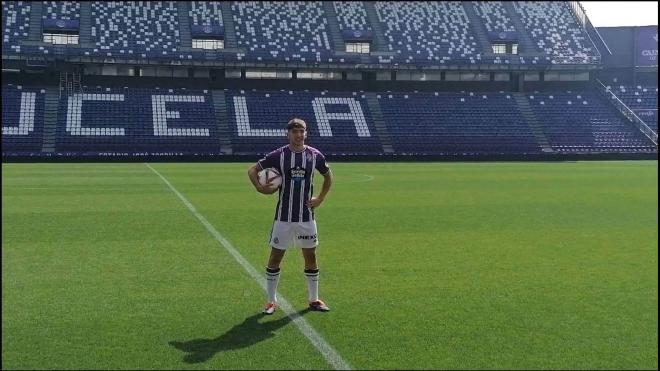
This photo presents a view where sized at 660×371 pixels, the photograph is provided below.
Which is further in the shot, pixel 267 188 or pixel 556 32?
pixel 556 32

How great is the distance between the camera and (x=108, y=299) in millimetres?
6602

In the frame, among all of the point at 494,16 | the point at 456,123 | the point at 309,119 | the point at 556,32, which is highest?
the point at 494,16

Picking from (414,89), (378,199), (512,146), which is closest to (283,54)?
(414,89)

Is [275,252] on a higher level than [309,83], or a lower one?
lower

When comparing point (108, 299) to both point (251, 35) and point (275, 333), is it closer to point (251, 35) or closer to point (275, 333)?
point (275, 333)

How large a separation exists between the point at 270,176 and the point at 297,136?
0.55 metres

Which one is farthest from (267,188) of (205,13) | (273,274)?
(205,13)

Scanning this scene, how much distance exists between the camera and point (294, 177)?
6.12 metres

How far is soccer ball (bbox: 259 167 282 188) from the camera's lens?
20.0 ft

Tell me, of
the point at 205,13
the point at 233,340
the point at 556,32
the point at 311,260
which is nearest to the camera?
the point at 233,340

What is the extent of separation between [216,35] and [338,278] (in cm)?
4338

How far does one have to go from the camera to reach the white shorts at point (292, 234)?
621 centimetres

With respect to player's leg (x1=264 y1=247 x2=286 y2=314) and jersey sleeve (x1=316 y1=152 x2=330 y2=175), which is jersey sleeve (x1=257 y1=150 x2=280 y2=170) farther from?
player's leg (x1=264 y1=247 x2=286 y2=314)

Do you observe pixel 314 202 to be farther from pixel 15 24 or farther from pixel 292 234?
pixel 15 24
